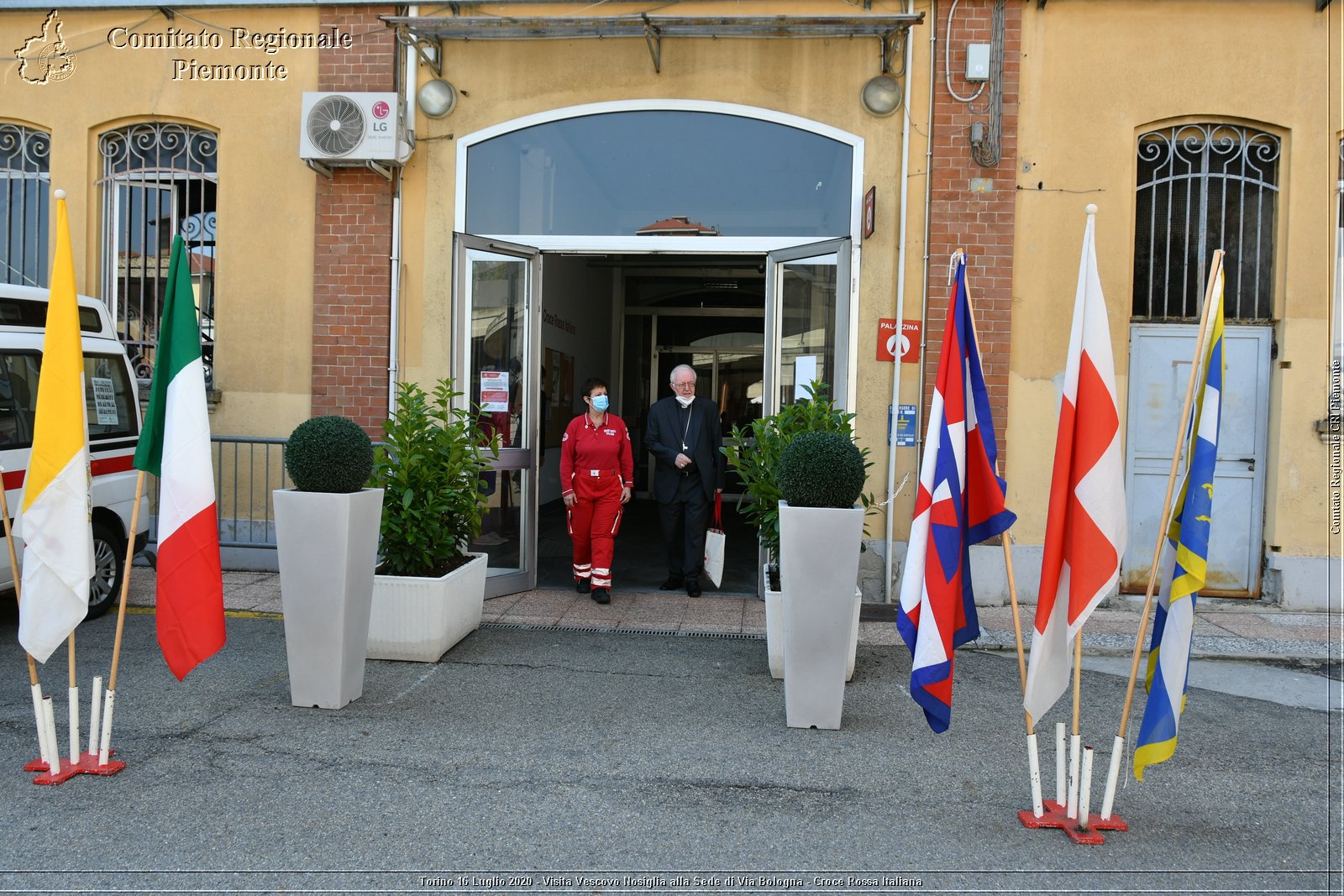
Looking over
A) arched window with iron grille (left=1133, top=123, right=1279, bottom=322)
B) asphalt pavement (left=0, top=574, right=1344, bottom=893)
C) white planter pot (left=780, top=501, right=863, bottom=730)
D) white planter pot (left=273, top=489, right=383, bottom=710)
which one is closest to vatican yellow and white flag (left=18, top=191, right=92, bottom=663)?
asphalt pavement (left=0, top=574, right=1344, bottom=893)

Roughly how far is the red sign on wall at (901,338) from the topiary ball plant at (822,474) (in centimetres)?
317

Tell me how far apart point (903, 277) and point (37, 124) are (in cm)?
805

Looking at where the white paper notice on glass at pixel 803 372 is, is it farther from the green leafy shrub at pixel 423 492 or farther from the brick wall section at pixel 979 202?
the green leafy shrub at pixel 423 492

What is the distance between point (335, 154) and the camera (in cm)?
800

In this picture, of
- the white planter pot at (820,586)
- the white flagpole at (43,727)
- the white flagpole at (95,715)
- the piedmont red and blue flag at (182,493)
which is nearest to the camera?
the white flagpole at (43,727)

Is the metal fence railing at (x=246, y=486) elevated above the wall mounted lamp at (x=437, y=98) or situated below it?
below

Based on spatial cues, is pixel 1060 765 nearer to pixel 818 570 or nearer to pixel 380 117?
pixel 818 570

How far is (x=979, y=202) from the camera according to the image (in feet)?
25.8

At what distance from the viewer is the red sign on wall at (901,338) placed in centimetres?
785

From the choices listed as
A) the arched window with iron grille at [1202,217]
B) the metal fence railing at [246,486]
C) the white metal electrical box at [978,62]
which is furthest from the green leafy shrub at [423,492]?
the arched window with iron grille at [1202,217]

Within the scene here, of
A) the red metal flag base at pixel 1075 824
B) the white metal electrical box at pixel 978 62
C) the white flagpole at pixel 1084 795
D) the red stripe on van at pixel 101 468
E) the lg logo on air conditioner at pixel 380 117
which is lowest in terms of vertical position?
the red metal flag base at pixel 1075 824

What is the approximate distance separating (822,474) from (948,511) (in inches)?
38.0

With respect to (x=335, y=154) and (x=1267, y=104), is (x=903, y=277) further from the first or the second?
(x=335, y=154)

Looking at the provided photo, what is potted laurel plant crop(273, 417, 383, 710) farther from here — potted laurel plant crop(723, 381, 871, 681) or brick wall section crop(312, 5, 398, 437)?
brick wall section crop(312, 5, 398, 437)
